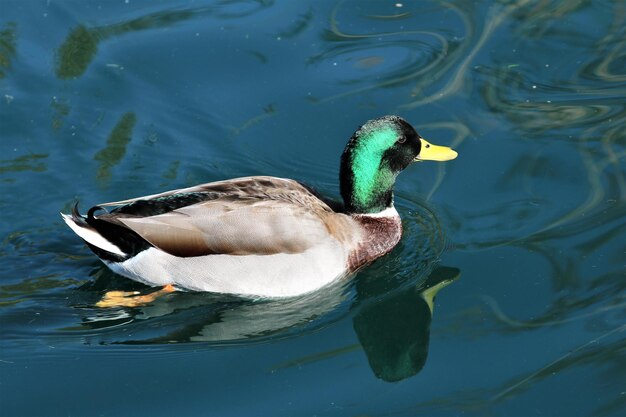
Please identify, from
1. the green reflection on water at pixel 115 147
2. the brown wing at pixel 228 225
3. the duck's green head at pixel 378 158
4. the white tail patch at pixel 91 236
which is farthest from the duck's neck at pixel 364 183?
the green reflection on water at pixel 115 147

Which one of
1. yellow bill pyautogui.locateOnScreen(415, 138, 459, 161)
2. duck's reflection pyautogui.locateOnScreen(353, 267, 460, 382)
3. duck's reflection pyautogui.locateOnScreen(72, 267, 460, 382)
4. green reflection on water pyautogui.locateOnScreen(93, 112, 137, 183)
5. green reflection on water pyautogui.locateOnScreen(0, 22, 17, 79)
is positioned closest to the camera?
duck's reflection pyautogui.locateOnScreen(353, 267, 460, 382)

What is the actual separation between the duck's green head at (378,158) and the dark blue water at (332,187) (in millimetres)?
469

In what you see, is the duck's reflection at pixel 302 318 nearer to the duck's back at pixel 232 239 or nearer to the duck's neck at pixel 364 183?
the duck's back at pixel 232 239

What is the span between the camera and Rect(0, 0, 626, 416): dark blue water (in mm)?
6172

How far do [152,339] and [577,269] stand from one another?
2.85 metres

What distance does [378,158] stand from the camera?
7.35 m

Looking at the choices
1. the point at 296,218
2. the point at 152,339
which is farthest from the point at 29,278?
the point at 296,218

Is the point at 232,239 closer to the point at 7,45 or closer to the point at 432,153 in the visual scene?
the point at 432,153

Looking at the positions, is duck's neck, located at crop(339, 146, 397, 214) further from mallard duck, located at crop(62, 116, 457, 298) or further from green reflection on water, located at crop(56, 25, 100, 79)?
green reflection on water, located at crop(56, 25, 100, 79)

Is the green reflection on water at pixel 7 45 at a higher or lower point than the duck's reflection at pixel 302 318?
higher

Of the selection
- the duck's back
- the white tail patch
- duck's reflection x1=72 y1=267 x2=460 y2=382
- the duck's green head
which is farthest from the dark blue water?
the duck's green head

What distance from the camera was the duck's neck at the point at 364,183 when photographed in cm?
736

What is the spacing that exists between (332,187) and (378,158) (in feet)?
3.31

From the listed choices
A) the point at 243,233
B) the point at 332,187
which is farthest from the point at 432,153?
the point at 243,233
